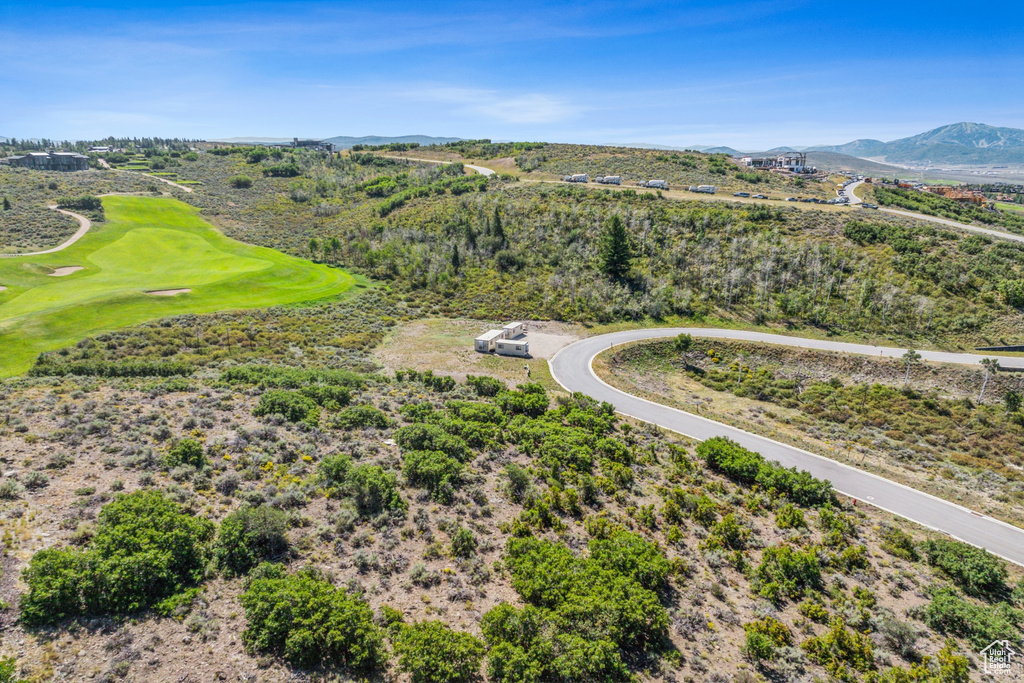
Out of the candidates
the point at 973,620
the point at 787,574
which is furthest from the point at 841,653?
the point at 973,620

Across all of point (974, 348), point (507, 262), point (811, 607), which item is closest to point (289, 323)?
point (507, 262)

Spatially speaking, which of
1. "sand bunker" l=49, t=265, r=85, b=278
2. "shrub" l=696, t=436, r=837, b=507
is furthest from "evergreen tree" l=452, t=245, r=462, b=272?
"shrub" l=696, t=436, r=837, b=507

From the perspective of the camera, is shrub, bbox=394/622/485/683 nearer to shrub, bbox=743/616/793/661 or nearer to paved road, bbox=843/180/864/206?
shrub, bbox=743/616/793/661

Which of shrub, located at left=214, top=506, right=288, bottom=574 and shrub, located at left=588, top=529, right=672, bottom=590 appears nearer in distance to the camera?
shrub, located at left=214, top=506, right=288, bottom=574

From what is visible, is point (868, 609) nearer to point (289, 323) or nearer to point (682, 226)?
point (289, 323)

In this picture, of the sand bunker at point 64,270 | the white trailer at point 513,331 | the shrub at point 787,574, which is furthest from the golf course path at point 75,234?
the shrub at point 787,574

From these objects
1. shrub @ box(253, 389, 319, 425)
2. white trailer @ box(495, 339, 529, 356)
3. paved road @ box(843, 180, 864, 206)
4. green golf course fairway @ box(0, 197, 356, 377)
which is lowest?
white trailer @ box(495, 339, 529, 356)
